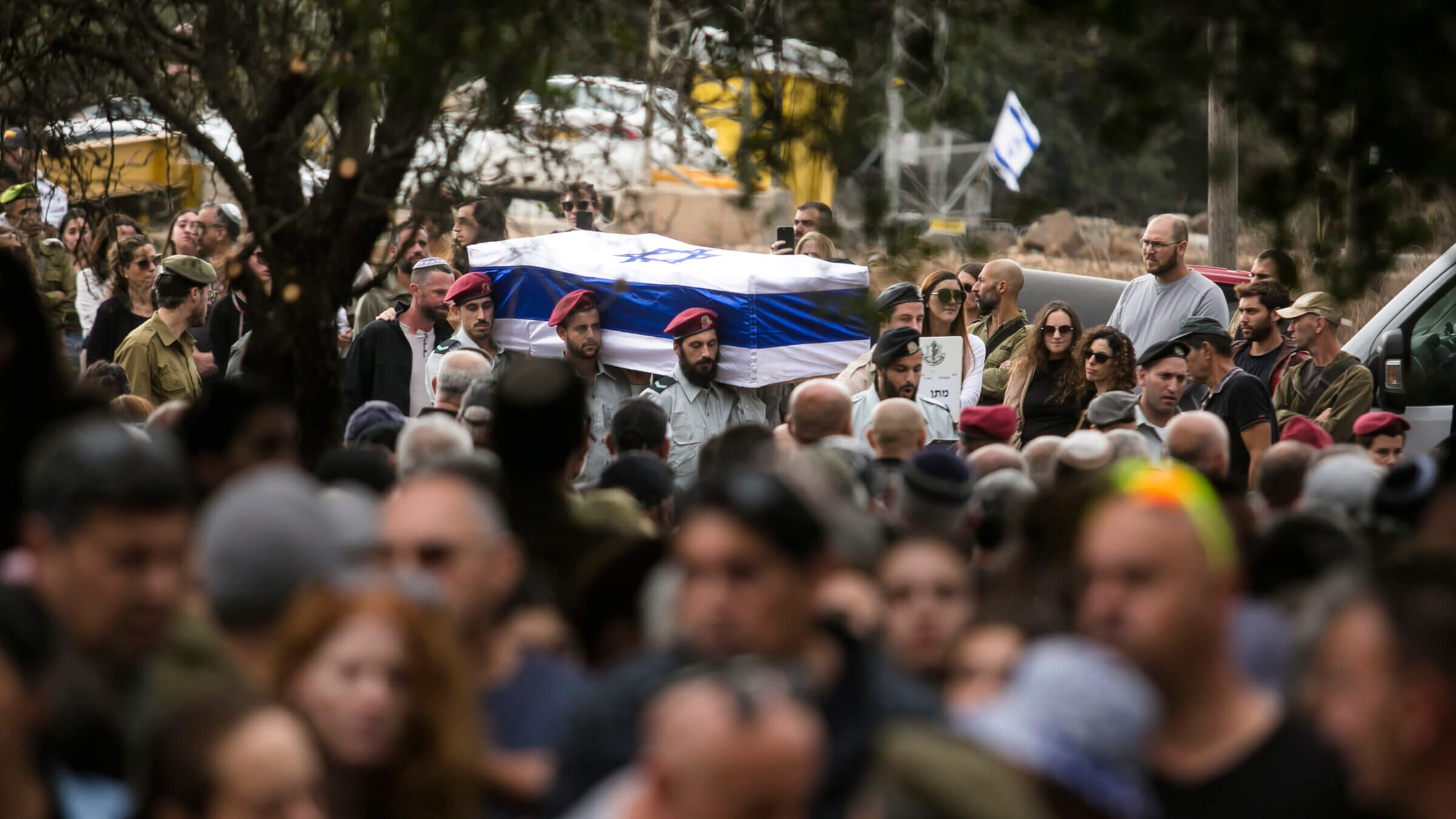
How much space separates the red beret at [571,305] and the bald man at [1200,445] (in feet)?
13.2

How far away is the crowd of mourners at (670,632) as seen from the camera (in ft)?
8.82

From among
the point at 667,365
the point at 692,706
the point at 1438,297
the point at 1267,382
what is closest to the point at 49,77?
the point at 667,365

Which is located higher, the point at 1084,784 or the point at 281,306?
the point at 281,306

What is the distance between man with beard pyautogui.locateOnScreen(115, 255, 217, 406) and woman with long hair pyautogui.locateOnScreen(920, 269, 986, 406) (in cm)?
414

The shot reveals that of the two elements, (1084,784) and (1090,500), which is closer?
(1084,784)

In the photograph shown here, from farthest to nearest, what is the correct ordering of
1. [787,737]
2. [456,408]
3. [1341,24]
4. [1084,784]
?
[456,408] → [1341,24] → [1084,784] → [787,737]

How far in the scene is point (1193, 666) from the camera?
317 cm

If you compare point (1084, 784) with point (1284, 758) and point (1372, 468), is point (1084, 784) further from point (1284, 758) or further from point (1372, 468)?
point (1372, 468)

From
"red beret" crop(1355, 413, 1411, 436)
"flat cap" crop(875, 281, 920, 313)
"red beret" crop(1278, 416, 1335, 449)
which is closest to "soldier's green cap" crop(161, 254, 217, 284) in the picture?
"flat cap" crop(875, 281, 920, 313)

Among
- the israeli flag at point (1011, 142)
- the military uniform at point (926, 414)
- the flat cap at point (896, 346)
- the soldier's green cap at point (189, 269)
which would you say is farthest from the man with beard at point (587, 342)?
the israeli flag at point (1011, 142)

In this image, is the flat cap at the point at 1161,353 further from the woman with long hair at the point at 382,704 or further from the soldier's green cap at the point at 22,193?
the woman with long hair at the point at 382,704

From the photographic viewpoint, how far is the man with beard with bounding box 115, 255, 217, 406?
29.9ft

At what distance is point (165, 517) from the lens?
11.3 ft

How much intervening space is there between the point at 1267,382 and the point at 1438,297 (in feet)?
3.50
